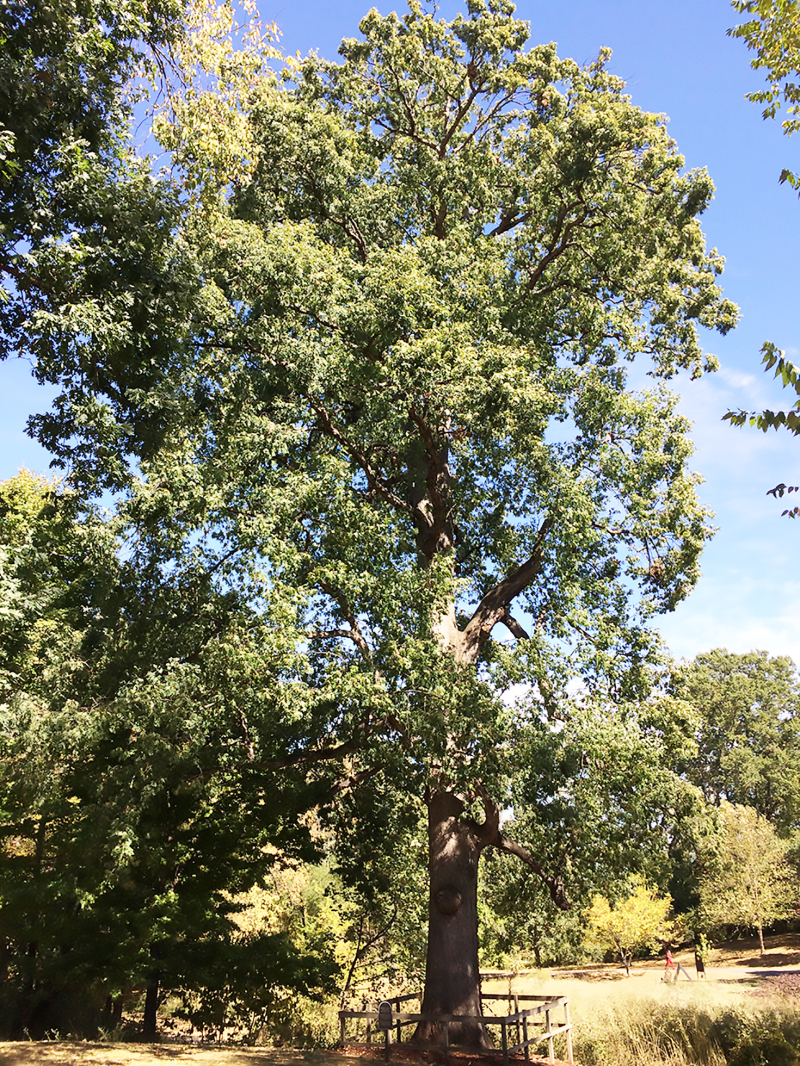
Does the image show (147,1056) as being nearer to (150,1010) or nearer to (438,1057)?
(438,1057)

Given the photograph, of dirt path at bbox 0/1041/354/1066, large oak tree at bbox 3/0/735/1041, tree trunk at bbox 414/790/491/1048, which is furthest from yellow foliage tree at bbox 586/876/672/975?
dirt path at bbox 0/1041/354/1066

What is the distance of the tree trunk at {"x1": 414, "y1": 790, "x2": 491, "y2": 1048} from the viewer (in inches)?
456

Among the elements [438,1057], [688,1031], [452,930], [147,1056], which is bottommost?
[688,1031]

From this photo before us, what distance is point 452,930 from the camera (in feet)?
40.0

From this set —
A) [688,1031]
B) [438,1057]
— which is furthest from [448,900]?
[688,1031]

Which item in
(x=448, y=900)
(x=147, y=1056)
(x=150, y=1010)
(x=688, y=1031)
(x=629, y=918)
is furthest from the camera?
(x=629, y=918)

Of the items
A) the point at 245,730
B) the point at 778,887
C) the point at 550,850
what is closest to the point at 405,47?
the point at 245,730

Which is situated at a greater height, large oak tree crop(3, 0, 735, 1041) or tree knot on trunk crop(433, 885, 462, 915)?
large oak tree crop(3, 0, 735, 1041)

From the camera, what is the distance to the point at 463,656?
13414mm

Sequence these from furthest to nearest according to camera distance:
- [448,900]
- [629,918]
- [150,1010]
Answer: [629,918]
[150,1010]
[448,900]

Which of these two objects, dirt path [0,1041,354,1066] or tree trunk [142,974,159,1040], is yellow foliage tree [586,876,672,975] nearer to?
tree trunk [142,974,159,1040]

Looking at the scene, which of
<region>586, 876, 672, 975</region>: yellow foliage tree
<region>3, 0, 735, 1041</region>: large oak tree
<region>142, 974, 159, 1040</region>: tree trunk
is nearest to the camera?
<region>3, 0, 735, 1041</region>: large oak tree

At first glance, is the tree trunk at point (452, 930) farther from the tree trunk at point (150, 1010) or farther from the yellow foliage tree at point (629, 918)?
the yellow foliage tree at point (629, 918)

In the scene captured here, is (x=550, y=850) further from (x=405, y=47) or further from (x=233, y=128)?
(x=405, y=47)
